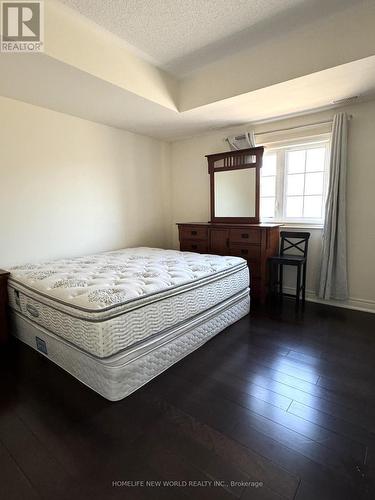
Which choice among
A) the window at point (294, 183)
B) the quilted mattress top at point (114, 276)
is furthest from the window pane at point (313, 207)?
the quilted mattress top at point (114, 276)

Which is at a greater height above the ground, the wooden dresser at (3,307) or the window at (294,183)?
the window at (294,183)

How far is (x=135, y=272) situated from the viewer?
231cm

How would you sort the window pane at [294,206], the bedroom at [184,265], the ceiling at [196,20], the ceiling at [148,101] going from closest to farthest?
1. the bedroom at [184,265]
2. the ceiling at [196,20]
3. the ceiling at [148,101]
4. the window pane at [294,206]

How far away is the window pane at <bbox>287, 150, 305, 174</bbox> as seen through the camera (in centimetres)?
335

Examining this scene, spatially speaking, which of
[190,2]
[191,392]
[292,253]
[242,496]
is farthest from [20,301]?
[292,253]

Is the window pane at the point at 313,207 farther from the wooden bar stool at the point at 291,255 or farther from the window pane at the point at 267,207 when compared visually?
the window pane at the point at 267,207

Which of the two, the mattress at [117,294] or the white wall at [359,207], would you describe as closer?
the mattress at [117,294]

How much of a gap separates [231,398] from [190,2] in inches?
105

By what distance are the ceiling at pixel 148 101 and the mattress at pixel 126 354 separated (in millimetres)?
1952

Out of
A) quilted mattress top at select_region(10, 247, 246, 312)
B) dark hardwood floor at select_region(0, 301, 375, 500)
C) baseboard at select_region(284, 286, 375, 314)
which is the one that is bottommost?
dark hardwood floor at select_region(0, 301, 375, 500)

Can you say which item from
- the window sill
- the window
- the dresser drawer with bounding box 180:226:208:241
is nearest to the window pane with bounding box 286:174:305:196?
the window

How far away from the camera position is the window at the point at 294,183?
10.7 feet

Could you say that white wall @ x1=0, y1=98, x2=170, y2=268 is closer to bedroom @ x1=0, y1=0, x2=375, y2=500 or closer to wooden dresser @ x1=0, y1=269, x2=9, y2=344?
bedroom @ x1=0, y1=0, x2=375, y2=500

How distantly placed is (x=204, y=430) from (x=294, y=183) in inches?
119
